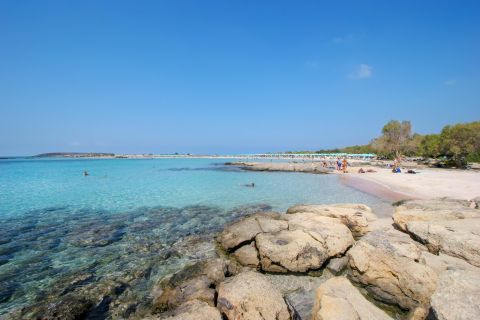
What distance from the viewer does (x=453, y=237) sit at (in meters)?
6.16

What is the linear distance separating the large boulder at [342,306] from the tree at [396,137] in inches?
2407

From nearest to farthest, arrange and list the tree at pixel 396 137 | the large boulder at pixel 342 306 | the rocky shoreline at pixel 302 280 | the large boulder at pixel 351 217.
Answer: the large boulder at pixel 342 306 → the rocky shoreline at pixel 302 280 → the large boulder at pixel 351 217 → the tree at pixel 396 137

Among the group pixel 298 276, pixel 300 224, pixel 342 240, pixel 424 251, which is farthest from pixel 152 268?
pixel 424 251

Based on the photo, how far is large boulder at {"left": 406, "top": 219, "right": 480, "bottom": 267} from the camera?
225 inches

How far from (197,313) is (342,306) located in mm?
2406

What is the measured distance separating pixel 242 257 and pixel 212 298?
249 centimetres

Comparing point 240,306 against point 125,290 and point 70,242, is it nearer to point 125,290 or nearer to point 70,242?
point 125,290

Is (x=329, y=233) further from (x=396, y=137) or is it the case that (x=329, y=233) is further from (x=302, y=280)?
(x=396, y=137)

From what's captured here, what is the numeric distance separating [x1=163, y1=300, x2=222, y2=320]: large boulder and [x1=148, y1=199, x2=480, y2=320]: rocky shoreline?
0.02 metres

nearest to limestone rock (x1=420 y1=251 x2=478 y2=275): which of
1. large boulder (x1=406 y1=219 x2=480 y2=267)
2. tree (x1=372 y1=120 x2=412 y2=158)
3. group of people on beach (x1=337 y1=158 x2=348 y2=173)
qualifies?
large boulder (x1=406 y1=219 x2=480 y2=267)

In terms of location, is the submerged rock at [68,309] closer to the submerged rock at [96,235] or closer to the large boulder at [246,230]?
the submerged rock at [96,235]

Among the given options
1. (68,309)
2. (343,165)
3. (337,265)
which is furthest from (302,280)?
(343,165)

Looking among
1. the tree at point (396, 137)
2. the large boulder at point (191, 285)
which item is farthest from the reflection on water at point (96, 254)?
Result: the tree at point (396, 137)

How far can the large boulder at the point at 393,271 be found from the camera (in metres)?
4.82
